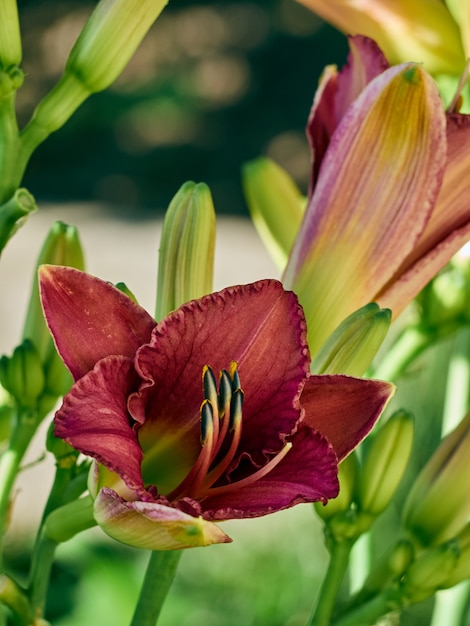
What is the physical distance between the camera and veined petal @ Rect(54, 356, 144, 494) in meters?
0.40

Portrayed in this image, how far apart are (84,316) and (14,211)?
0.07 meters

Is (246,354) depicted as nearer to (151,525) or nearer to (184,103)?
(151,525)

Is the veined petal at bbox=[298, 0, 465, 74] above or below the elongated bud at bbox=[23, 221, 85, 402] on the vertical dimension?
above

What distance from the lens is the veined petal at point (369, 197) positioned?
508mm

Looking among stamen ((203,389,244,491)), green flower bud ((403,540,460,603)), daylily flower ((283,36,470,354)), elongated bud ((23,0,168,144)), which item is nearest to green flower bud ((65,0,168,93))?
elongated bud ((23,0,168,144))

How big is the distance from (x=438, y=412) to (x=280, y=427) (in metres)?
1.17

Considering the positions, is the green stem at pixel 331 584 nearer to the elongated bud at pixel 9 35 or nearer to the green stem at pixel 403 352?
the green stem at pixel 403 352

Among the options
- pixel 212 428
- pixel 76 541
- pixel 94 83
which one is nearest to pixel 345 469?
pixel 212 428

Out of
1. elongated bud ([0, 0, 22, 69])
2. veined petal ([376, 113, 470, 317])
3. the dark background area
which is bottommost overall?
veined petal ([376, 113, 470, 317])

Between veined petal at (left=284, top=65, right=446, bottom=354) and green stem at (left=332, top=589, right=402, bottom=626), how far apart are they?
145 mm

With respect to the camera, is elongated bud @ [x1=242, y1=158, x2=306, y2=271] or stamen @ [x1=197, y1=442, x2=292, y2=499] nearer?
stamen @ [x1=197, y1=442, x2=292, y2=499]

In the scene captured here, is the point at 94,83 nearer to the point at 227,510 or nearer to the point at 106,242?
the point at 227,510

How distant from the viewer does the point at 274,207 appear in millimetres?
671

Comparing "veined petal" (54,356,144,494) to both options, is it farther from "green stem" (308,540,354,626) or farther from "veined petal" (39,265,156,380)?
"green stem" (308,540,354,626)
